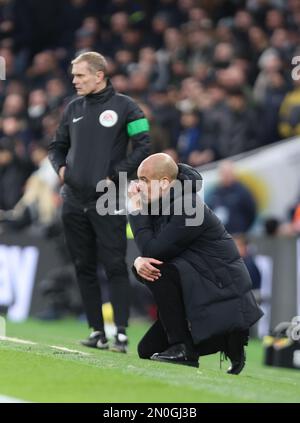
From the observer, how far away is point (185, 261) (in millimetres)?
7930

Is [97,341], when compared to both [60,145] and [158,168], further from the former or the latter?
[158,168]

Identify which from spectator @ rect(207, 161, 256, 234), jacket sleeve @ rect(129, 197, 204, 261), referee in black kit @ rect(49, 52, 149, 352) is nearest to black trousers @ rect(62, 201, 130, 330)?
referee in black kit @ rect(49, 52, 149, 352)

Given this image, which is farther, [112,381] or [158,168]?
[158,168]

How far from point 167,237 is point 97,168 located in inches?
57.8

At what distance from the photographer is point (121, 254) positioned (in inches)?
363

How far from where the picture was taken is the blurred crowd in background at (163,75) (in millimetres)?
15141

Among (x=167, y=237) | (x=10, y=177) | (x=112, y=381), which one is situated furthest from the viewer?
(x=10, y=177)

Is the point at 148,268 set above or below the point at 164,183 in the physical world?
below

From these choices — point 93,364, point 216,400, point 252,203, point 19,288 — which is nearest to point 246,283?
point 93,364

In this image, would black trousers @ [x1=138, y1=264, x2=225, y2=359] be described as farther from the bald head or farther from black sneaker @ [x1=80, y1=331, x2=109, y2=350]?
black sneaker @ [x1=80, y1=331, x2=109, y2=350]

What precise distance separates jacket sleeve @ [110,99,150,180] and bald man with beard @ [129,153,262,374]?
1.12m

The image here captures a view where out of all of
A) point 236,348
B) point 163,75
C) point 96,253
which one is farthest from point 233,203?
point 236,348

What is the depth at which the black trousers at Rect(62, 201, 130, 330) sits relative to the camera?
9.15 m
